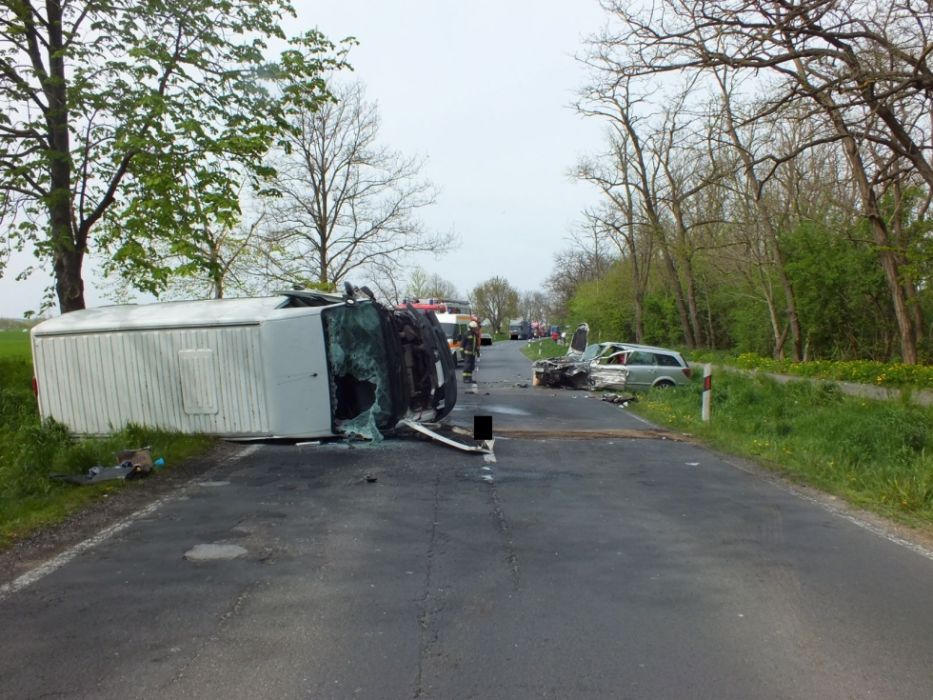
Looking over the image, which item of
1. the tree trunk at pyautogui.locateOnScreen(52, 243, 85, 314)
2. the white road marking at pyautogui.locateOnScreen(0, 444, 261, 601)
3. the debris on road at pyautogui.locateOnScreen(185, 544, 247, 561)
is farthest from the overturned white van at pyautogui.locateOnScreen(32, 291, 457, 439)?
the debris on road at pyautogui.locateOnScreen(185, 544, 247, 561)

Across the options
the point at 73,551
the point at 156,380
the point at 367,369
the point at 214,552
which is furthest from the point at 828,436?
the point at 73,551

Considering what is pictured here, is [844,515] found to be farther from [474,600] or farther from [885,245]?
[885,245]

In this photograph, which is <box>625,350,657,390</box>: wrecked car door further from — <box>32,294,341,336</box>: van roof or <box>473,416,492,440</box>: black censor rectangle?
<box>32,294,341,336</box>: van roof

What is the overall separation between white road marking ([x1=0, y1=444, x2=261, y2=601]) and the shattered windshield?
113 inches

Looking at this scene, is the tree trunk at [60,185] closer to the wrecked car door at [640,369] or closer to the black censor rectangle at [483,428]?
the black censor rectangle at [483,428]

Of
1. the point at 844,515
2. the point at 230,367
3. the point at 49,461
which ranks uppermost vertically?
the point at 230,367

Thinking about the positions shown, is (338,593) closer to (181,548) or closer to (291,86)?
(181,548)

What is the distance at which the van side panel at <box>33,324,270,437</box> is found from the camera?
9.00 metres

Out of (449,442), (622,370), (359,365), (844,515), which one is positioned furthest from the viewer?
(622,370)

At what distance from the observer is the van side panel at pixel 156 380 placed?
900 cm

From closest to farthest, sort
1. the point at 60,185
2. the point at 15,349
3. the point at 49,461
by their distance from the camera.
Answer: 1. the point at 49,461
2. the point at 60,185
3. the point at 15,349

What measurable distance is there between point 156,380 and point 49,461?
1705 millimetres

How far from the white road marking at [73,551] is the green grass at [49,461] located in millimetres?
540

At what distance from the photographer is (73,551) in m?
5.33
